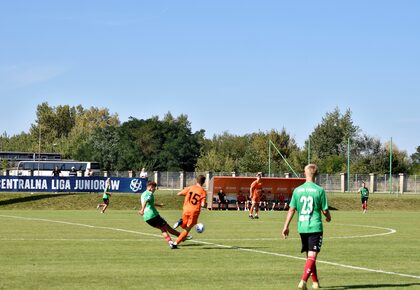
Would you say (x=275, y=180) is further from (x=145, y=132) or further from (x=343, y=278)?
(x=145, y=132)

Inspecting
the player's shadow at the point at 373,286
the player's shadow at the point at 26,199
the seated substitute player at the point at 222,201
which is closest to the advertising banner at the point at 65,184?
the player's shadow at the point at 26,199

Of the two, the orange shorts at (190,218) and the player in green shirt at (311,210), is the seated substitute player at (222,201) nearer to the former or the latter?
the orange shorts at (190,218)

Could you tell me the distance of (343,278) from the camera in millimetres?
15648

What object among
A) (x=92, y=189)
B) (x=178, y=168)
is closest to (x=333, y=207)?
(x=92, y=189)

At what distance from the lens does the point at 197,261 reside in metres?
18.5

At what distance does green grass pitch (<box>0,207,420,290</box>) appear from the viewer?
1475 cm

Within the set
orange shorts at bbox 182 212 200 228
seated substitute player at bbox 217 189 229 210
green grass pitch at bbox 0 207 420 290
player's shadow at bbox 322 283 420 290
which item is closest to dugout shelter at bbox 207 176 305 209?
seated substitute player at bbox 217 189 229 210

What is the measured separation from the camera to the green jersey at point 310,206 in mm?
13906

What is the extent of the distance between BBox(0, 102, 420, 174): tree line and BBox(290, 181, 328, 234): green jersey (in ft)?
313

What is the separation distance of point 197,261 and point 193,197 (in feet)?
12.9

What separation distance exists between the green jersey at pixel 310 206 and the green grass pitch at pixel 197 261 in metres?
1.11

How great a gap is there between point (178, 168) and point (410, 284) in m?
130

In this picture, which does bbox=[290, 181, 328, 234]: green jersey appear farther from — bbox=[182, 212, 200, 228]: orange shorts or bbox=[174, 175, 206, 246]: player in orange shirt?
bbox=[182, 212, 200, 228]: orange shorts

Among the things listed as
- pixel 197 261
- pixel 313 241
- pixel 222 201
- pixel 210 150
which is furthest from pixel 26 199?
pixel 210 150
